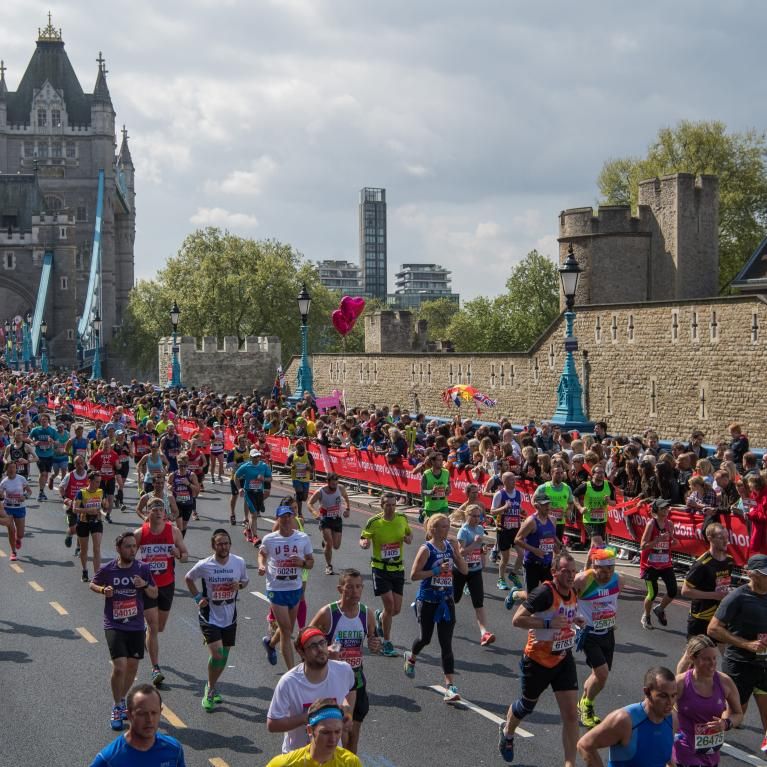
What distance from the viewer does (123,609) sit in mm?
9633

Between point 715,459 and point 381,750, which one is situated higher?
point 715,459

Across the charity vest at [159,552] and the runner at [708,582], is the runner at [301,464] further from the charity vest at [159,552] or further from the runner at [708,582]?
the runner at [708,582]

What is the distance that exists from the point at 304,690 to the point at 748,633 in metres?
3.58

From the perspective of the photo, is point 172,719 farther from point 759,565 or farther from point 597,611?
point 759,565

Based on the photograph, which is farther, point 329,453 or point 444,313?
point 444,313

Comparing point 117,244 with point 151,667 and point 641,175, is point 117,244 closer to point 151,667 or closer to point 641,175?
point 641,175

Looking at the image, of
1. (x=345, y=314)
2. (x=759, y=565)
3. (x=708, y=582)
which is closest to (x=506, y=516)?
(x=708, y=582)

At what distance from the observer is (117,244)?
121m

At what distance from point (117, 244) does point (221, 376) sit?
219ft

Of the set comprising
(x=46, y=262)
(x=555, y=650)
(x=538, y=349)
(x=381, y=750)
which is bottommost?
(x=381, y=750)

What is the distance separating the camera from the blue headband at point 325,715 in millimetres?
5395

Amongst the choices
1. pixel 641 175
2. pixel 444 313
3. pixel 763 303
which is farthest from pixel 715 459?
pixel 444 313

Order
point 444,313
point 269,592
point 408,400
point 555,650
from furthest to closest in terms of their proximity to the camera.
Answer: point 444,313, point 408,400, point 269,592, point 555,650

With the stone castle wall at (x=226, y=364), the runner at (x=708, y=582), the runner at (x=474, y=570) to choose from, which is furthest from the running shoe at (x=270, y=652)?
the stone castle wall at (x=226, y=364)
